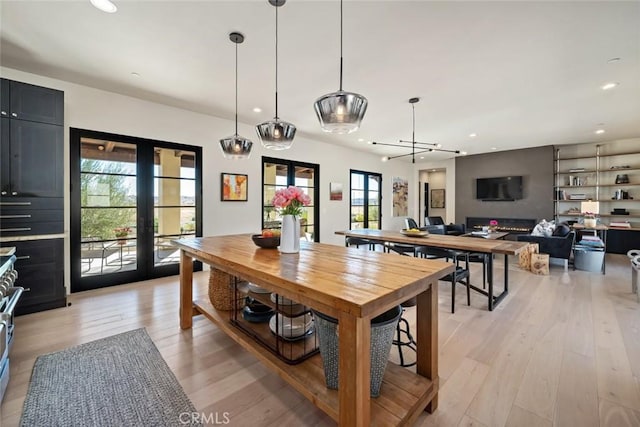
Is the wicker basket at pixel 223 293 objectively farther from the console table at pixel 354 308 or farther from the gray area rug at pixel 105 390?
the gray area rug at pixel 105 390

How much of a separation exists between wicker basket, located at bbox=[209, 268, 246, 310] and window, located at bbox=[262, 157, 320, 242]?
2581mm

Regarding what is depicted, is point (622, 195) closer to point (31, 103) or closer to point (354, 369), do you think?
point (354, 369)

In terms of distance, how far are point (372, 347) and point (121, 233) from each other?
414 centimetres

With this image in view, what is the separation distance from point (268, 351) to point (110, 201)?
358cm

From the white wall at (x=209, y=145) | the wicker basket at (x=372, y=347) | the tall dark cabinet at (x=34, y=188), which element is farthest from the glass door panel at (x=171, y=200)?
the wicker basket at (x=372, y=347)

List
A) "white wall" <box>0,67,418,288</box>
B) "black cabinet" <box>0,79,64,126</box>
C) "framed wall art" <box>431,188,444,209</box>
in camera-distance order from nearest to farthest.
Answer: "black cabinet" <box>0,79,64,126</box> < "white wall" <box>0,67,418,288</box> < "framed wall art" <box>431,188,444,209</box>

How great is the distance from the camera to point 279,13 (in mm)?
2201

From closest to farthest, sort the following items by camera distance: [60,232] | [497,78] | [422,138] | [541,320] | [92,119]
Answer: [541,320] → [60,232] → [497,78] → [92,119] → [422,138]

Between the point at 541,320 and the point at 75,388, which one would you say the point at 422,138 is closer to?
the point at 541,320

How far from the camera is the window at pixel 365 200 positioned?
25.0ft

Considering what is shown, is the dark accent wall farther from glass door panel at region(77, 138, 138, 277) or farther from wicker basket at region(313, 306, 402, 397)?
glass door panel at region(77, 138, 138, 277)

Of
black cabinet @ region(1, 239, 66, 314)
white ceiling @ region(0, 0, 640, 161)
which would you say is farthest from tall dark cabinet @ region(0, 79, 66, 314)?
white ceiling @ region(0, 0, 640, 161)

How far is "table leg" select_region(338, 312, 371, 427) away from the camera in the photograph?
106cm

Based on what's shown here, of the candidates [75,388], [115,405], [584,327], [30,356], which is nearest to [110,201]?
[30,356]
